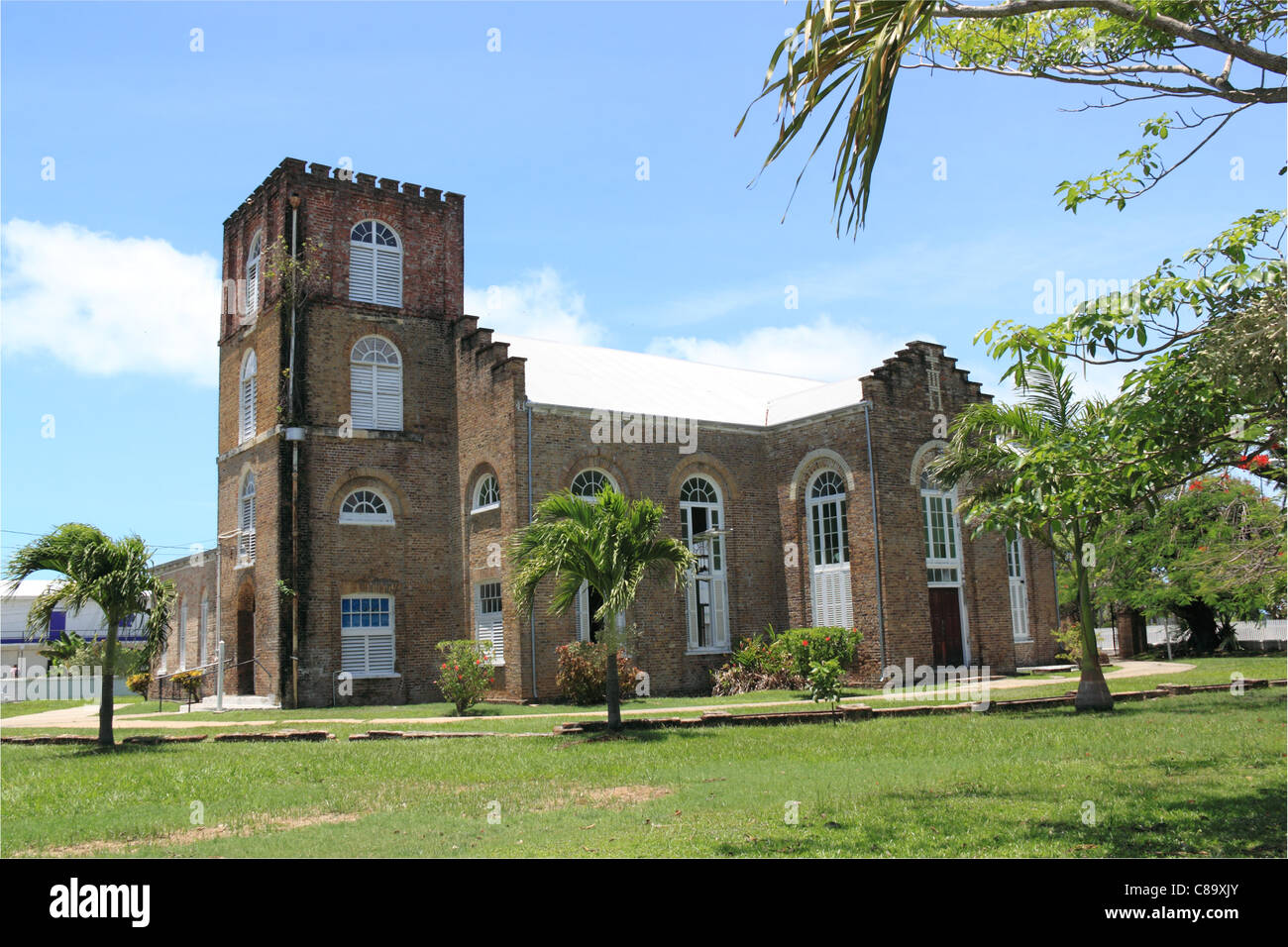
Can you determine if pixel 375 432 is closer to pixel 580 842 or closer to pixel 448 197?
pixel 448 197

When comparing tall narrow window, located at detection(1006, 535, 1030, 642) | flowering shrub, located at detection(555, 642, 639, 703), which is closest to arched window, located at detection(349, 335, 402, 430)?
flowering shrub, located at detection(555, 642, 639, 703)

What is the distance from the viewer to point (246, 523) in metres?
27.3

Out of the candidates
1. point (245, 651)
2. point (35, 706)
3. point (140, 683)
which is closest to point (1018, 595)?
point (245, 651)

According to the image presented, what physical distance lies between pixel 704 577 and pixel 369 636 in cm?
843

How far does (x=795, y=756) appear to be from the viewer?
497 inches

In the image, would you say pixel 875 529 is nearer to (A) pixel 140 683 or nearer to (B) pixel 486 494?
(B) pixel 486 494

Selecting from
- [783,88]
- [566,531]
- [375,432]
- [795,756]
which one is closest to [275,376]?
[375,432]

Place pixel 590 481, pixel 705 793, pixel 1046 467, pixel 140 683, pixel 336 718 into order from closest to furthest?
1. pixel 1046 467
2. pixel 705 793
3. pixel 336 718
4. pixel 590 481
5. pixel 140 683

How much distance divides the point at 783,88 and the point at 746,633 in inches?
858

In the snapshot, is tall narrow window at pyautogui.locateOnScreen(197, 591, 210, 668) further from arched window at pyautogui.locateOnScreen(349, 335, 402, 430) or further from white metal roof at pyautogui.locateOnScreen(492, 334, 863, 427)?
white metal roof at pyautogui.locateOnScreen(492, 334, 863, 427)

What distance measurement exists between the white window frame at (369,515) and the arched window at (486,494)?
84.9 inches

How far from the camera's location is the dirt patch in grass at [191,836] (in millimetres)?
8070

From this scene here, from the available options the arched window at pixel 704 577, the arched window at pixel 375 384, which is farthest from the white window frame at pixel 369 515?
the arched window at pixel 704 577
